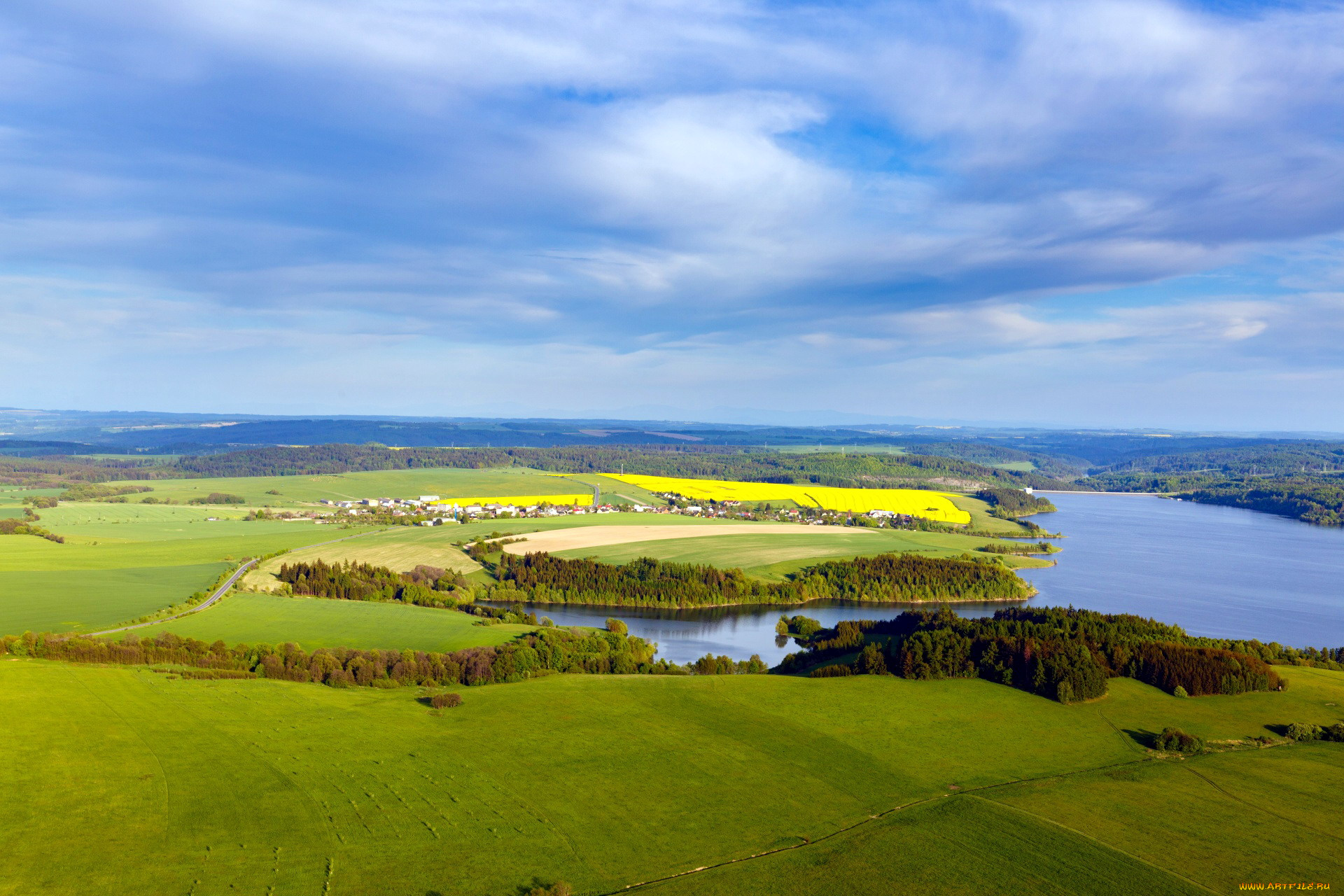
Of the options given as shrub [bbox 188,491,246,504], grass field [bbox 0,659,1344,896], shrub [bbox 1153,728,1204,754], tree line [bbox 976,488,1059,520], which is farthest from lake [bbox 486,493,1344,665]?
shrub [bbox 188,491,246,504]

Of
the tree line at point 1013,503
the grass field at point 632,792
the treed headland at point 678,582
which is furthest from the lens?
the tree line at point 1013,503

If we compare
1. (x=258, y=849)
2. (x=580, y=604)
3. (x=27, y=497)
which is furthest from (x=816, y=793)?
(x=27, y=497)

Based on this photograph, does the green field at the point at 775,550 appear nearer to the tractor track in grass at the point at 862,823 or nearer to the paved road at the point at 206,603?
the paved road at the point at 206,603

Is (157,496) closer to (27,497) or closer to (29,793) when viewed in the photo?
Result: (27,497)

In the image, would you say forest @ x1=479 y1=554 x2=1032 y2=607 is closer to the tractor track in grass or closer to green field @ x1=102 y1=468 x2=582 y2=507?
the tractor track in grass

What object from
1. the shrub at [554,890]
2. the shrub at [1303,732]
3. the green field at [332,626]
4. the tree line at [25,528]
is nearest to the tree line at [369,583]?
the green field at [332,626]

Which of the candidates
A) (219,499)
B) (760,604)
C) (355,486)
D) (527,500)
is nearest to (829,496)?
(527,500)

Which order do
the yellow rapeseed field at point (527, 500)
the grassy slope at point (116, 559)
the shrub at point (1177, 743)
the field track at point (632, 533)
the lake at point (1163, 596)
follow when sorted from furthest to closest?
the yellow rapeseed field at point (527, 500), the field track at point (632, 533), the lake at point (1163, 596), the grassy slope at point (116, 559), the shrub at point (1177, 743)
